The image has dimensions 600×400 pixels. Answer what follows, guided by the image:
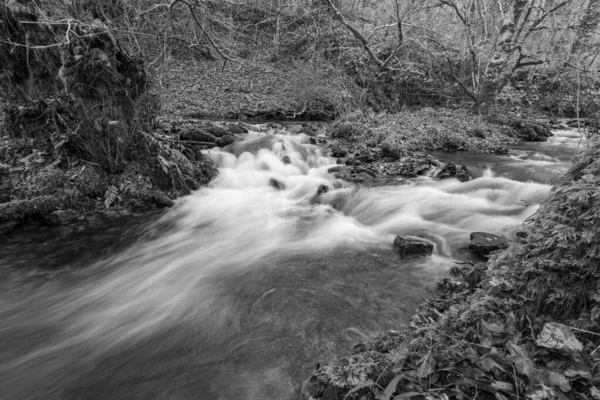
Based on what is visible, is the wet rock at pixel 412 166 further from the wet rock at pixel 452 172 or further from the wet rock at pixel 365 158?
the wet rock at pixel 365 158

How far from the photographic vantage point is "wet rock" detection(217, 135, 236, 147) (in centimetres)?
907

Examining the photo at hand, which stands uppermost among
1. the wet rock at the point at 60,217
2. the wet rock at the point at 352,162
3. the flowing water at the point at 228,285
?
the wet rock at the point at 60,217

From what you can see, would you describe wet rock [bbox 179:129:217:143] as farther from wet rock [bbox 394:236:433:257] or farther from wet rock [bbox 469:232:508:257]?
wet rock [bbox 469:232:508:257]

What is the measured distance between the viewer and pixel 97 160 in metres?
5.94

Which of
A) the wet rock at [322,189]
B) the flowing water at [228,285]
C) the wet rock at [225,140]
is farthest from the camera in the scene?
the wet rock at [225,140]

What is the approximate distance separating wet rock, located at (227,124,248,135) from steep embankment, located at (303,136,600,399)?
30.1 feet

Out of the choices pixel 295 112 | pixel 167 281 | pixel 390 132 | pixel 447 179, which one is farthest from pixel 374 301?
pixel 295 112

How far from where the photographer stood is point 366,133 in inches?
412

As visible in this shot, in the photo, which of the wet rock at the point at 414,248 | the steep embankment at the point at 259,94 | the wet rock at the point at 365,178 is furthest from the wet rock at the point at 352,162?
the wet rock at the point at 414,248

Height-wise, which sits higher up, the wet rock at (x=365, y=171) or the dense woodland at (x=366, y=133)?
the dense woodland at (x=366, y=133)

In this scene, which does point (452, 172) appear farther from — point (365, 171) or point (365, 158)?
point (365, 158)

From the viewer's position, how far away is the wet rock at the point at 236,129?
1021 centimetres

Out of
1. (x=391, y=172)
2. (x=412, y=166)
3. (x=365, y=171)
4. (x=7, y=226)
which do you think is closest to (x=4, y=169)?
(x=7, y=226)

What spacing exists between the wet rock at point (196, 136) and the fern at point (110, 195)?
252 cm
